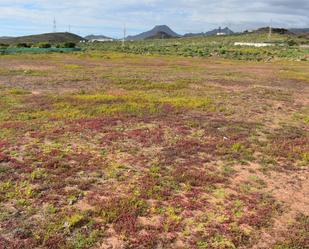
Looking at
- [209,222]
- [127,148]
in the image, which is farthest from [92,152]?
[209,222]

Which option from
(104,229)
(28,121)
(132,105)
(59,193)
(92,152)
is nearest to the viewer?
(104,229)

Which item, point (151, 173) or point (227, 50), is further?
point (227, 50)

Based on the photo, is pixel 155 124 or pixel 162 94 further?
pixel 162 94

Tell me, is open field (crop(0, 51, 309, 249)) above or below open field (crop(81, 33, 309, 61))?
below

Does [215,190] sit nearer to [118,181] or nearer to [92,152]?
[118,181]

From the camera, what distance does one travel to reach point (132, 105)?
19.1m

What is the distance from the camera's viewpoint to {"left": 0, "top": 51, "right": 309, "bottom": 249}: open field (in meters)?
7.45

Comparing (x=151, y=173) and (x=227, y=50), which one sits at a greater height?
(x=227, y=50)

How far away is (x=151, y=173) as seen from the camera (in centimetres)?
1042

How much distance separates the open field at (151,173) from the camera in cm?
745

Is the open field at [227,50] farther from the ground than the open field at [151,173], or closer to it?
farther from the ground

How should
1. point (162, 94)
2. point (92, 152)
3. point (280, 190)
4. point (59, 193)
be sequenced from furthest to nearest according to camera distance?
point (162, 94), point (92, 152), point (280, 190), point (59, 193)

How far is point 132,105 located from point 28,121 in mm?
5186

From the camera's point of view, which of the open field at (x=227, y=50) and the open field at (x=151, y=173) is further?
the open field at (x=227, y=50)
